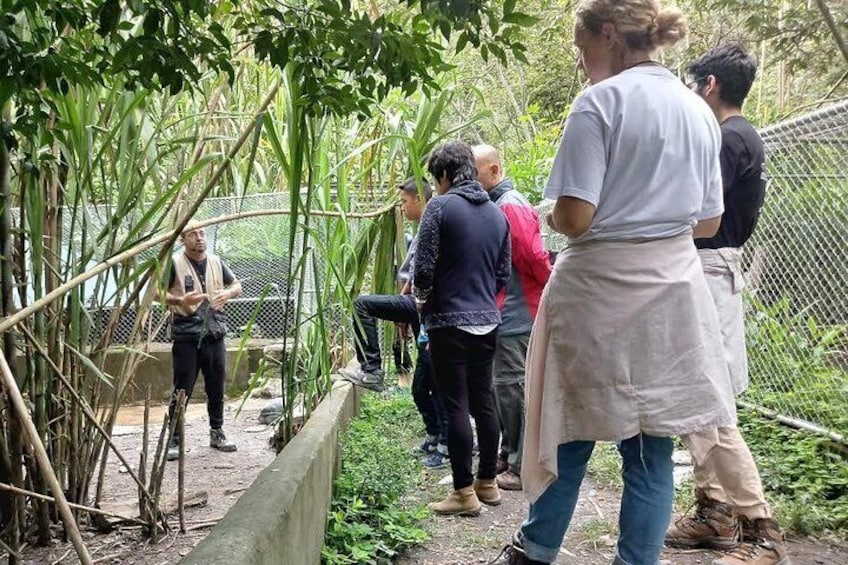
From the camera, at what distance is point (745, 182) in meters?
2.69

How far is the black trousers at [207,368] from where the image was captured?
512 cm

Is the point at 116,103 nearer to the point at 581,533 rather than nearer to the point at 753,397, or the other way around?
the point at 581,533

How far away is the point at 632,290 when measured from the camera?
75.4 inches

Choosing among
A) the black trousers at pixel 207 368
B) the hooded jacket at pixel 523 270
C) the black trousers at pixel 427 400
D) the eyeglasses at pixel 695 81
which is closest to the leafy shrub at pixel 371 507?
the black trousers at pixel 427 400

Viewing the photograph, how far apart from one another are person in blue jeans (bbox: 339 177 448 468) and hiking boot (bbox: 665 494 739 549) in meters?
1.75

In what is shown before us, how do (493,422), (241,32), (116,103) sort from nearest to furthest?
(241,32), (116,103), (493,422)

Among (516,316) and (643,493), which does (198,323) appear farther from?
(643,493)

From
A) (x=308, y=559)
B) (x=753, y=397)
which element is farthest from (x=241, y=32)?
(x=753, y=397)

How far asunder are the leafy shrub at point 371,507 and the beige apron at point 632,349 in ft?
3.22

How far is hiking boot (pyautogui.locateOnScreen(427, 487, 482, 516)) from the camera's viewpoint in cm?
324

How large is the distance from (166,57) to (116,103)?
1.00 meters

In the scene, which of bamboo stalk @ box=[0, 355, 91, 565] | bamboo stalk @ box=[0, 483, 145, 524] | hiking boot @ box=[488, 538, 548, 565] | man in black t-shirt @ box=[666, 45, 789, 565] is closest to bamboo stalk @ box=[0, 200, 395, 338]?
bamboo stalk @ box=[0, 355, 91, 565]

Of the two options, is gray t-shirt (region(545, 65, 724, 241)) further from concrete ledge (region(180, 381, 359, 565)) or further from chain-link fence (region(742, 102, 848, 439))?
chain-link fence (region(742, 102, 848, 439))

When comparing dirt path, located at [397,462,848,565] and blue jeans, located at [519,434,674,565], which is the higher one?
blue jeans, located at [519,434,674,565]
